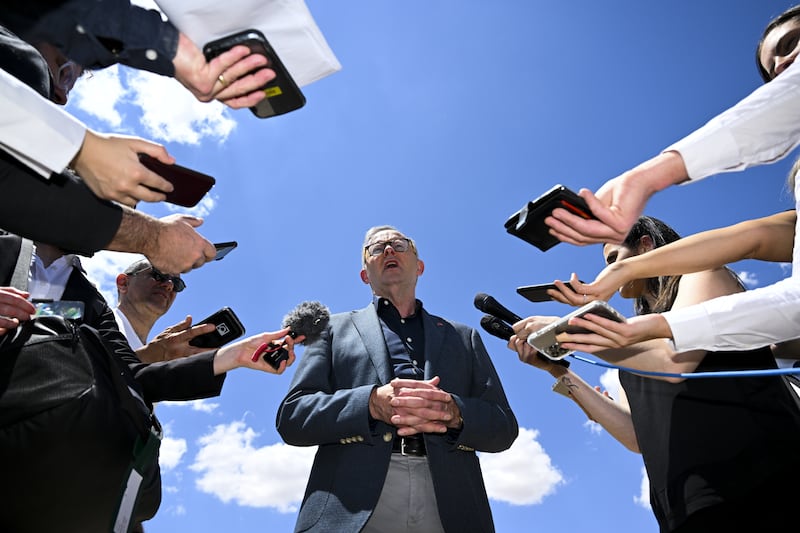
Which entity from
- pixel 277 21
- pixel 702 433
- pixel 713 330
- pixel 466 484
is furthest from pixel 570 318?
pixel 277 21

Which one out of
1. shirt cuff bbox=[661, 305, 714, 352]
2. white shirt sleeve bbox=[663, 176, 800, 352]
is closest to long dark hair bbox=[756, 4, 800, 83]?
white shirt sleeve bbox=[663, 176, 800, 352]

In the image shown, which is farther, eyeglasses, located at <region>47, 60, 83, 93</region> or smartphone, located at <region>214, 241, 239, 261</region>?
smartphone, located at <region>214, 241, 239, 261</region>

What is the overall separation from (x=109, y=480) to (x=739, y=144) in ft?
8.29

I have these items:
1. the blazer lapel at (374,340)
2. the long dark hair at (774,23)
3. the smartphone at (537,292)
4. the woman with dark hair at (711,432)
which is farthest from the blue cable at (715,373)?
the long dark hair at (774,23)

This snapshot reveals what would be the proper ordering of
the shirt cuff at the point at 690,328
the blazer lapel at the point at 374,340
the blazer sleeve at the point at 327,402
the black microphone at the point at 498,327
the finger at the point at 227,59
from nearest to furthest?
1. the finger at the point at 227,59
2. the shirt cuff at the point at 690,328
3. the blazer sleeve at the point at 327,402
4. the blazer lapel at the point at 374,340
5. the black microphone at the point at 498,327

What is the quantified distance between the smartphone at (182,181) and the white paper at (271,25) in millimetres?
483

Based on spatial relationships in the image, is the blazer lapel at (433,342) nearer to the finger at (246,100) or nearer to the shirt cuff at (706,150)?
the shirt cuff at (706,150)

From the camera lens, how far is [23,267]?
2268 millimetres

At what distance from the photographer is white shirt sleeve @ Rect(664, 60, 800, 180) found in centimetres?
215

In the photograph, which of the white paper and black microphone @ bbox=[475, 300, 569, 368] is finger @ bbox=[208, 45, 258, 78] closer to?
the white paper

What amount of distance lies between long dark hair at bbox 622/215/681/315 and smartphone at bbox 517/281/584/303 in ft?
1.91

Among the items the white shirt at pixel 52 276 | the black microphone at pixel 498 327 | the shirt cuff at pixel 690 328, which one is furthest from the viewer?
the black microphone at pixel 498 327

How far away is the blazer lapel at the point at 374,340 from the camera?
357cm

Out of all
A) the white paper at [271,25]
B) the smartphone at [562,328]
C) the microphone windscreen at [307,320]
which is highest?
the microphone windscreen at [307,320]
